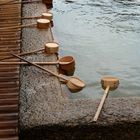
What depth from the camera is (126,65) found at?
668 cm

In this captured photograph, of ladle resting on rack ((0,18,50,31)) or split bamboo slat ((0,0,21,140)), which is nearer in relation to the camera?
split bamboo slat ((0,0,21,140))

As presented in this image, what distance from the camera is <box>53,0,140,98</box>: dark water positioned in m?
6.11

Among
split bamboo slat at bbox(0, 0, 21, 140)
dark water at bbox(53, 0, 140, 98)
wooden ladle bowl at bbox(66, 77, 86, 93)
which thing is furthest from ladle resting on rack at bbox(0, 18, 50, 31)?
wooden ladle bowl at bbox(66, 77, 86, 93)

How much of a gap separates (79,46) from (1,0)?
344cm

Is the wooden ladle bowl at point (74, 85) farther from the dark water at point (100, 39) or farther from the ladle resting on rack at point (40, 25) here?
the ladle resting on rack at point (40, 25)

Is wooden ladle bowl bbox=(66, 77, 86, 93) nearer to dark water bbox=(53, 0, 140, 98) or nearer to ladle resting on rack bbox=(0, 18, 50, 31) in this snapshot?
dark water bbox=(53, 0, 140, 98)

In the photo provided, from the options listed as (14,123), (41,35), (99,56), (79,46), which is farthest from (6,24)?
(14,123)

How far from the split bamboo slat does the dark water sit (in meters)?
1.00

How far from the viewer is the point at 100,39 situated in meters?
8.01

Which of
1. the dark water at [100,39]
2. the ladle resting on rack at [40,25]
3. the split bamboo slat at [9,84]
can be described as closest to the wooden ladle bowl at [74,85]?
the dark water at [100,39]

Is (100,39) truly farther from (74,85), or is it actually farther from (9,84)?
(9,84)

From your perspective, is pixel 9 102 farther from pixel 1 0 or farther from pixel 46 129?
pixel 1 0

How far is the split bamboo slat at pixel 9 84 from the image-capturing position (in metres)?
4.23

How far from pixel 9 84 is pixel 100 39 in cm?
335
